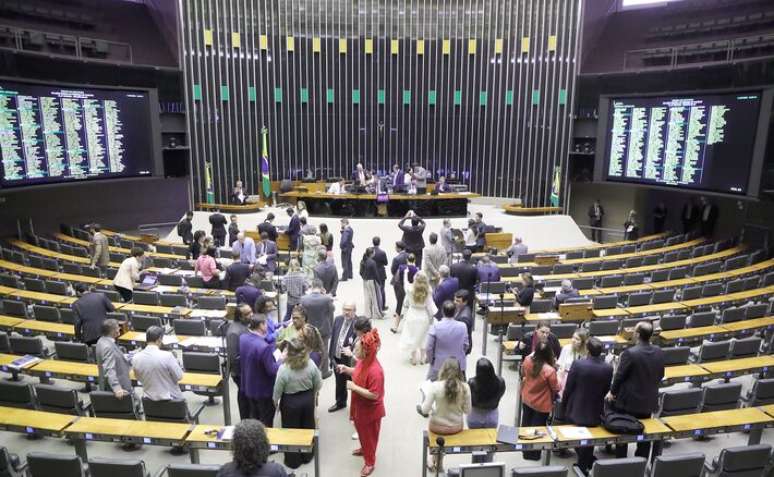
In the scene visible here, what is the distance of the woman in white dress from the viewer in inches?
273

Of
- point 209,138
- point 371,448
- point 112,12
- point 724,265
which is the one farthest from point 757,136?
point 112,12

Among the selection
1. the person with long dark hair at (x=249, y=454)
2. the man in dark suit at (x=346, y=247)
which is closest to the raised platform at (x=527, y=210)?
the man in dark suit at (x=346, y=247)

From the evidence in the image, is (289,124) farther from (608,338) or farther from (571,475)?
(571,475)

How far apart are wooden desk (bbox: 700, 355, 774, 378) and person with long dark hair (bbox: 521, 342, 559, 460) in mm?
2371

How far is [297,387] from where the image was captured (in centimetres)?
462

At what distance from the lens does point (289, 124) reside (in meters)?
20.3

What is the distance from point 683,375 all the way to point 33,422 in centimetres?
642

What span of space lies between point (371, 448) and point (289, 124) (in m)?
17.0

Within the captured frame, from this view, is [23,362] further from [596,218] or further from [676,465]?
[596,218]

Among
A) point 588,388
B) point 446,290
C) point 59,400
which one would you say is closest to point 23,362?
point 59,400

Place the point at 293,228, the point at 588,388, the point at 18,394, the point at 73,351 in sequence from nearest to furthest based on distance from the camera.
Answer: the point at 588,388
the point at 18,394
the point at 73,351
the point at 293,228

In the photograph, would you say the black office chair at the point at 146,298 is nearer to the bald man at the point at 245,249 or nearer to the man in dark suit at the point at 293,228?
the bald man at the point at 245,249

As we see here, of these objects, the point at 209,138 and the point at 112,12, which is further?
the point at 209,138

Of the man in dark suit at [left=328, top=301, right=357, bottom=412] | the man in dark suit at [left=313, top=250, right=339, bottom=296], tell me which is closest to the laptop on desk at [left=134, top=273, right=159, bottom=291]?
the man in dark suit at [left=313, top=250, right=339, bottom=296]
